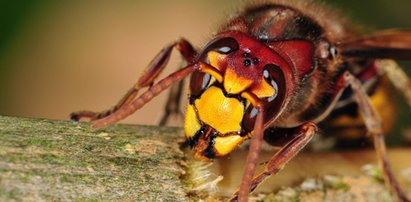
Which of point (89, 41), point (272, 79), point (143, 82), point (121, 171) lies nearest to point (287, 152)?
point (272, 79)

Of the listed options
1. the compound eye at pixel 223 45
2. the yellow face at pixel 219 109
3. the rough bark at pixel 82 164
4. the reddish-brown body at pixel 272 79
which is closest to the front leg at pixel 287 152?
the reddish-brown body at pixel 272 79

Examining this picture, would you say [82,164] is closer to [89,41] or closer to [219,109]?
[219,109]

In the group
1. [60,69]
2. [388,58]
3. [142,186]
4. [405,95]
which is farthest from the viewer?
[60,69]

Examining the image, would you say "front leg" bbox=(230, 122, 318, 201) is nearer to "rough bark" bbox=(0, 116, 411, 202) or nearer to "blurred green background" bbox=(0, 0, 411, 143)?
"rough bark" bbox=(0, 116, 411, 202)

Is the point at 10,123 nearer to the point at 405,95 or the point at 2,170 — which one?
the point at 2,170

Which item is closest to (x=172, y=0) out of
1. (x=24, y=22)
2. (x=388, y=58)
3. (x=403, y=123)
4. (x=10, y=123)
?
(x=24, y=22)

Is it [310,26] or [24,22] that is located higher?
[24,22]

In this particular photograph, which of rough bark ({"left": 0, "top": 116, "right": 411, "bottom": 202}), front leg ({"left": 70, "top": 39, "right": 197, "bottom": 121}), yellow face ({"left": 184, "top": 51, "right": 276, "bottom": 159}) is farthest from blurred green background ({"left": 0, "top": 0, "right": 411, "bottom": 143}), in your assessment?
yellow face ({"left": 184, "top": 51, "right": 276, "bottom": 159})

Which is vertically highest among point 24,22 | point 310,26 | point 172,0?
point 172,0
